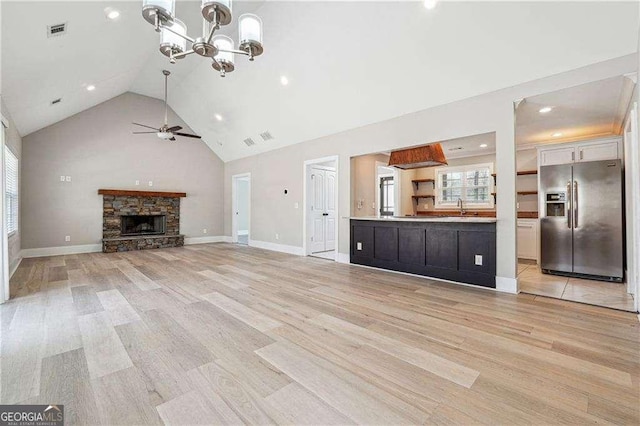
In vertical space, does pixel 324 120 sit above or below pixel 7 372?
above

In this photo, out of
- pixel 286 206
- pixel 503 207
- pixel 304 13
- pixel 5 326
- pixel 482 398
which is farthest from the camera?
pixel 286 206

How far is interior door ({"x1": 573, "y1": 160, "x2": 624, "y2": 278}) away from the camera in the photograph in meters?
4.12

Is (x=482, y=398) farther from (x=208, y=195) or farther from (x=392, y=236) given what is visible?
(x=208, y=195)

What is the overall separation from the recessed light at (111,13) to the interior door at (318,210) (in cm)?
419

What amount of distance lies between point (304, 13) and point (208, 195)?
640 cm

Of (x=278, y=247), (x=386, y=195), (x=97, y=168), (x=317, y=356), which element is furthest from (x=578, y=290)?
(x=97, y=168)

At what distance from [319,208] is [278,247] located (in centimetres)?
151

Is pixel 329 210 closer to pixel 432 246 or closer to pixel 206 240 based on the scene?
pixel 432 246

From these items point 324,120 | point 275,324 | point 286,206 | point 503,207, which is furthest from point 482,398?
point 286,206

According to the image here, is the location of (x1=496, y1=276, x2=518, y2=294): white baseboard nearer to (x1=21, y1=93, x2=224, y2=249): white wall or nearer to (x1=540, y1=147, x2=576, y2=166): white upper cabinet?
(x1=540, y1=147, x2=576, y2=166): white upper cabinet

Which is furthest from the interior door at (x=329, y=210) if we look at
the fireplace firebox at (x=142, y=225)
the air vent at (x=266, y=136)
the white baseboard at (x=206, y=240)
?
the fireplace firebox at (x=142, y=225)

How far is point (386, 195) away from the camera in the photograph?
9359mm

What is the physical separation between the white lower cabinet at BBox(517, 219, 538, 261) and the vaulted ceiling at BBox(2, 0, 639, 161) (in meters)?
3.24

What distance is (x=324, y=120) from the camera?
5613mm
